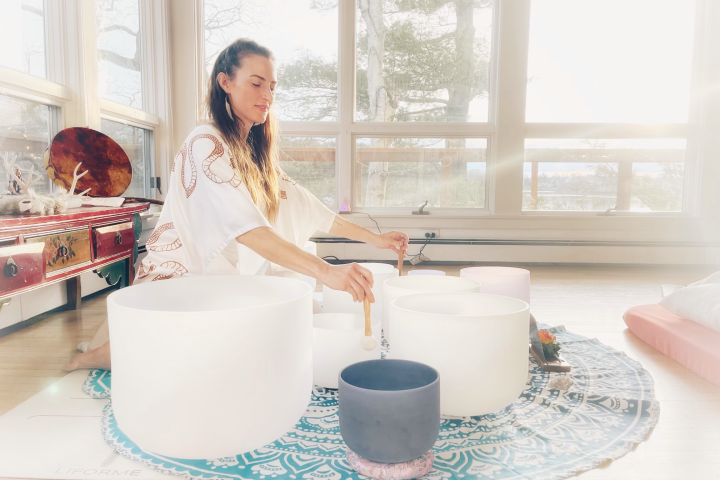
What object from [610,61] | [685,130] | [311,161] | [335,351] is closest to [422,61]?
[311,161]

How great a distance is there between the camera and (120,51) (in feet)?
10.2

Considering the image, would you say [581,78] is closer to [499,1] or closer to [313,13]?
[499,1]

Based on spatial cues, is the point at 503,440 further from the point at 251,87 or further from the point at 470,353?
the point at 251,87

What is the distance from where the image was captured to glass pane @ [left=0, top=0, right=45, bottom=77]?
2.05 meters

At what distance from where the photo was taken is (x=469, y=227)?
404 centimetres

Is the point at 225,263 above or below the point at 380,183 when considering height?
below

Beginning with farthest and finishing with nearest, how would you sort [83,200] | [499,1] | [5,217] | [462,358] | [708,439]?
[499,1], [83,200], [5,217], [708,439], [462,358]

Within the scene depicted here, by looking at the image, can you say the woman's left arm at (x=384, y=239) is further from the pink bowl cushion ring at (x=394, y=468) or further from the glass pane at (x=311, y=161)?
the glass pane at (x=311, y=161)

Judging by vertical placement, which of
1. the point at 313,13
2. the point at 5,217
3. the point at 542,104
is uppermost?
the point at 313,13

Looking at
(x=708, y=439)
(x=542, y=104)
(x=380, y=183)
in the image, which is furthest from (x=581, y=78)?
(x=708, y=439)

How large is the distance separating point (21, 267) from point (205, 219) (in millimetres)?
658

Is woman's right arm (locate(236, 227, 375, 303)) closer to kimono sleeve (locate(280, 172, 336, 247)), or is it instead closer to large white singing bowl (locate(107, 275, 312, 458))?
large white singing bowl (locate(107, 275, 312, 458))

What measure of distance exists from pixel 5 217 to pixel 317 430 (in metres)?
1.12

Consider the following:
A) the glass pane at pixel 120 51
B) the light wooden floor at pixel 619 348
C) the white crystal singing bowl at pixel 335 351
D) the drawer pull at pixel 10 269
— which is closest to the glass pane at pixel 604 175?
the light wooden floor at pixel 619 348
